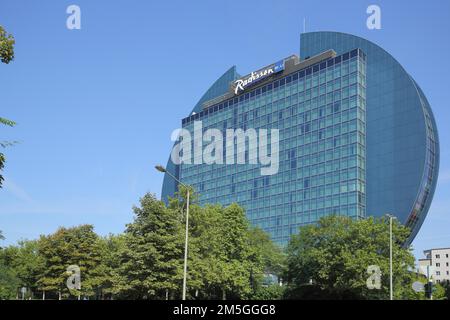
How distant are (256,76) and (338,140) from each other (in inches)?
1364

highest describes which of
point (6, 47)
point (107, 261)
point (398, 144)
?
point (398, 144)

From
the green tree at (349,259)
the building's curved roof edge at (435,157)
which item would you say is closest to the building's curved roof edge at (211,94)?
the building's curved roof edge at (435,157)

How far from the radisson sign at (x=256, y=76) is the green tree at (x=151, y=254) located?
289ft

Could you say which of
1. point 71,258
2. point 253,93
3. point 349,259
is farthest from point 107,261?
point 253,93

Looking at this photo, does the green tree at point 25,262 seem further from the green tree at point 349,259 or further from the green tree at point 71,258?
the green tree at point 349,259

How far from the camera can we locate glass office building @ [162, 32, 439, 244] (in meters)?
106

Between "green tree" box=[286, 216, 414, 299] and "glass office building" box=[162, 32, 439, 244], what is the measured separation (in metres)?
42.7

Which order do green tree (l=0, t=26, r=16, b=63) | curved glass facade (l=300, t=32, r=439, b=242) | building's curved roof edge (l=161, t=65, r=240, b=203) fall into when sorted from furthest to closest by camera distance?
building's curved roof edge (l=161, t=65, r=240, b=203), curved glass facade (l=300, t=32, r=439, b=242), green tree (l=0, t=26, r=16, b=63)

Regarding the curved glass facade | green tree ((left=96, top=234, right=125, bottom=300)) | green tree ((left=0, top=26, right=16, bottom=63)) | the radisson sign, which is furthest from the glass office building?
green tree ((left=0, top=26, right=16, bottom=63))

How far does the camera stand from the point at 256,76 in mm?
138375

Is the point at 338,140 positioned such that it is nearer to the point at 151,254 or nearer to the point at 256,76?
the point at 256,76

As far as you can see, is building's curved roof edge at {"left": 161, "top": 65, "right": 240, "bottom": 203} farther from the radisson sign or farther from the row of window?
the radisson sign

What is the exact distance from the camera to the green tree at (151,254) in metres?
47.0
